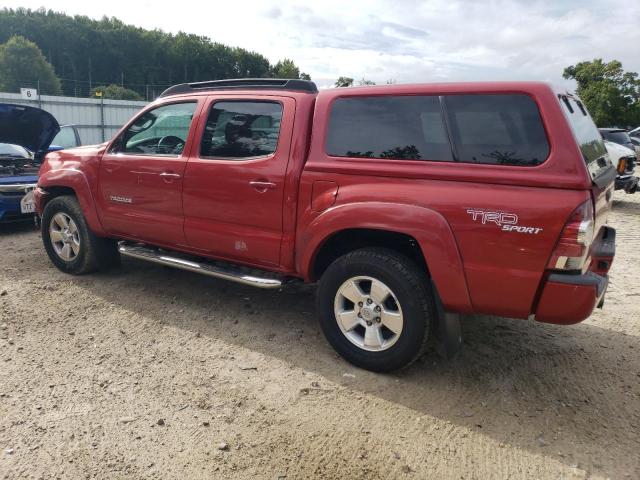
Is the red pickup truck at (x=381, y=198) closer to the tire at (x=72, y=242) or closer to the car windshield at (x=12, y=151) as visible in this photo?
→ the tire at (x=72, y=242)

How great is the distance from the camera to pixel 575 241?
2.65 m

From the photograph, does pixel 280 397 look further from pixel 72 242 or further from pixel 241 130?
pixel 72 242

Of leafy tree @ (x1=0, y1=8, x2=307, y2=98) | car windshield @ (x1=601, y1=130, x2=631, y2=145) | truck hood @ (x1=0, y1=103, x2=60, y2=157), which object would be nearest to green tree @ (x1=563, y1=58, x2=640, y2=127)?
car windshield @ (x1=601, y1=130, x2=631, y2=145)

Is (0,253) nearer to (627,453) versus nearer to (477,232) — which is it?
(477,232)

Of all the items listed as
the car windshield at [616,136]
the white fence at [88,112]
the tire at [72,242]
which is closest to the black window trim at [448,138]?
the tire at [72,242]

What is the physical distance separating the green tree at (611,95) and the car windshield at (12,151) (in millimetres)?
29303

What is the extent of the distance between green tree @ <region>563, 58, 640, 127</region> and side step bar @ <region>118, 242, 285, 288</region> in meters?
30.1

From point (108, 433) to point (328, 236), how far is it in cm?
174

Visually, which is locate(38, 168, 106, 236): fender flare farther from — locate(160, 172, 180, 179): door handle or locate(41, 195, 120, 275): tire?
locate(160, 172, 180, 179): door handle

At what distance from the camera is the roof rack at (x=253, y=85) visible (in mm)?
3773

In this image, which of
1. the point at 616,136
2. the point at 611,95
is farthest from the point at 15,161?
the point at 611,95

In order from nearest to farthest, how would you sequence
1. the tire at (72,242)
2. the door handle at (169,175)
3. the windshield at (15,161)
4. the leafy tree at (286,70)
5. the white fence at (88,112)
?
the door handle at (169,175)
the tire at (72,242)
the windshield at (15,161)
the white fence at (88,112)
the leafy tree at (286,70)

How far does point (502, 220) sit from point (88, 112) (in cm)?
2229

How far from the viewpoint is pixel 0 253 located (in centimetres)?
600
